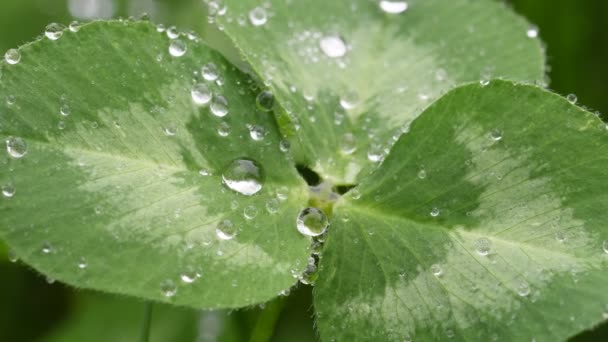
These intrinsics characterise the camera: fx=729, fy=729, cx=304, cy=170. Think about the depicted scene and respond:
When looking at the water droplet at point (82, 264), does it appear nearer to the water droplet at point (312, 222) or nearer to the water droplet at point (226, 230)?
the water droplet at point (226, 230)

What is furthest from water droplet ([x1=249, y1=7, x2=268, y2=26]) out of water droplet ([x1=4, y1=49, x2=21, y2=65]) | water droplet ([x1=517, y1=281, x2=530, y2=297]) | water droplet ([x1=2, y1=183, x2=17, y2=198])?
water droplet ([x1=517, y1=281, x2=530, y2=297])

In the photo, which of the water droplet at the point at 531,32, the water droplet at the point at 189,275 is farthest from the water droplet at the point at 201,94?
the water droplet at the point at 531,32

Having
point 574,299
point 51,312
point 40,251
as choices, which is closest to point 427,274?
point 574,299

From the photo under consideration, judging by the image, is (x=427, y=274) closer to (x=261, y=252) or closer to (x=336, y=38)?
(x=261, y=252)

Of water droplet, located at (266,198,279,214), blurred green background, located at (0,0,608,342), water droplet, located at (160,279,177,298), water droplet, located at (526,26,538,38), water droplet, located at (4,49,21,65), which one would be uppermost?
water droplet, located at (4,49,21,65)

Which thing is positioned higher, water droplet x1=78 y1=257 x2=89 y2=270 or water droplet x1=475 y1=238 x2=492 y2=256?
water droplet x1=78 y1=257 x2=89 y2=270

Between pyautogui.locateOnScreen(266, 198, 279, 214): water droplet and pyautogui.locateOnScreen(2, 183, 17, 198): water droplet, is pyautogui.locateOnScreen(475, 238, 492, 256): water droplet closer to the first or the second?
pyautogui.locateOnScreen(266, 198, 279, 214): water droplet

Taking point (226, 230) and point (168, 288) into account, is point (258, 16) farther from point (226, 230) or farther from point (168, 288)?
point (168, 288)
